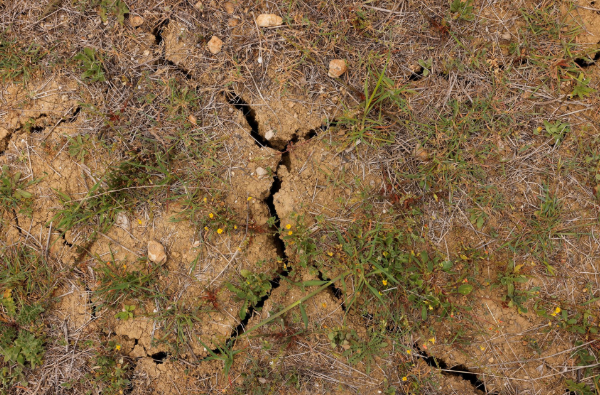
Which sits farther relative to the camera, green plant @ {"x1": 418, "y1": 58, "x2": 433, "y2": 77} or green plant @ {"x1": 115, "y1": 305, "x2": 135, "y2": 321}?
green plant @ {"x1": 418, "y1": 58, "x2": 433, "y2": 77}

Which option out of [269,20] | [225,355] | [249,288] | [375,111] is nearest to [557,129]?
[375,111]

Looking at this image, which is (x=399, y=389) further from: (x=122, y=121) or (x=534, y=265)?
(x=122, y=121)

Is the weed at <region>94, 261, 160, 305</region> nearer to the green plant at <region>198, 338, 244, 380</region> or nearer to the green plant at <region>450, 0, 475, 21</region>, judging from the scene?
the green plant at <region>198, 338, 244, 380</region>

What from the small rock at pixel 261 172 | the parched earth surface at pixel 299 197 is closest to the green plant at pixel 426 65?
the parched earth surface at pixel 299 197

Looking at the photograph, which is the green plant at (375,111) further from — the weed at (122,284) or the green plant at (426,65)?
the weed at (122,284)

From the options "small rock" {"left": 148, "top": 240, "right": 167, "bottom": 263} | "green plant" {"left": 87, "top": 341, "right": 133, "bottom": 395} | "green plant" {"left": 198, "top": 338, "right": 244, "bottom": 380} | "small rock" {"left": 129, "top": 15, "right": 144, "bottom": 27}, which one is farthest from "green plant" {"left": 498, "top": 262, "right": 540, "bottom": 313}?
"small rock" {"left": 129, "top": 15, "right": 144, "bottom": 27}

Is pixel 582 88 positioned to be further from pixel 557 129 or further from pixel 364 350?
pixel 364 350

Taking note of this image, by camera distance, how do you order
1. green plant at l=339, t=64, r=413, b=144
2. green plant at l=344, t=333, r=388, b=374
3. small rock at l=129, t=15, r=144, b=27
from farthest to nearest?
small rock at l=129, t=15, r=144, b=27 → green plant at l=339, t=64, r=413, b=144 → green plant at l=344, t=333, r=388, b=374
